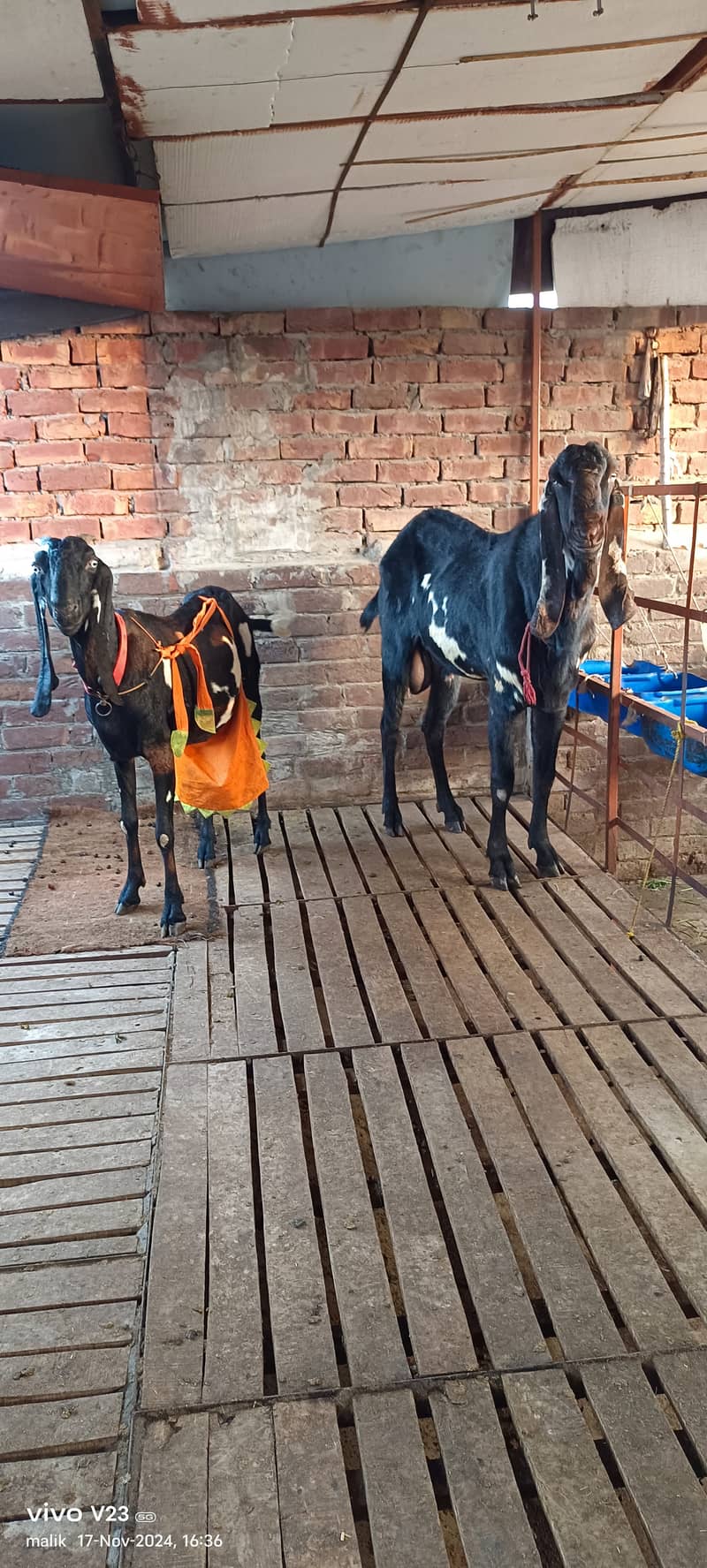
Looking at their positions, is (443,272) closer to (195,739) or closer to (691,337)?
(691,337)

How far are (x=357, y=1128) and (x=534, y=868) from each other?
1718 mm

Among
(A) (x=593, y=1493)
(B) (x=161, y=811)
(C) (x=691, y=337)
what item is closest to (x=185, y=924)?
(B) (x=161, y=811)

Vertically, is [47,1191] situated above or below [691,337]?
below

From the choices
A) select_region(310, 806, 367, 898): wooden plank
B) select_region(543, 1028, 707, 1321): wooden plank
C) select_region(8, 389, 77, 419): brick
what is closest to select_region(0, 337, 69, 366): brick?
select_region(8, 389, 77, 419): brick

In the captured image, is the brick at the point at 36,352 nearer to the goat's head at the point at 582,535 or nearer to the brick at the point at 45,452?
the brick at the point at 45,452

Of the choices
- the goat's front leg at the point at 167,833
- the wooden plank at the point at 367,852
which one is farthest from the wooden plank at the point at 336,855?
the goat's front leg at the point at 167,833

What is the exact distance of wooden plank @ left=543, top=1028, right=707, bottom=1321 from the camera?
2.07 m

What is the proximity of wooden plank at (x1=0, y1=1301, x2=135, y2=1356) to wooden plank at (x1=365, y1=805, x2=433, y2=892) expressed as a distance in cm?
215

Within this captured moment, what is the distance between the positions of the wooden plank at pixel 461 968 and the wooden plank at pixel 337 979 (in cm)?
29

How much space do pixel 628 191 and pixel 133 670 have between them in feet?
9.15

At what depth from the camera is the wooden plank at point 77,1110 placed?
259cm

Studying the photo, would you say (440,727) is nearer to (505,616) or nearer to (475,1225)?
(505,616)

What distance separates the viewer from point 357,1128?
260 centimetres

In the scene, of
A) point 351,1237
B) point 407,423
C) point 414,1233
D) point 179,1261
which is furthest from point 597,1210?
point 407,423
